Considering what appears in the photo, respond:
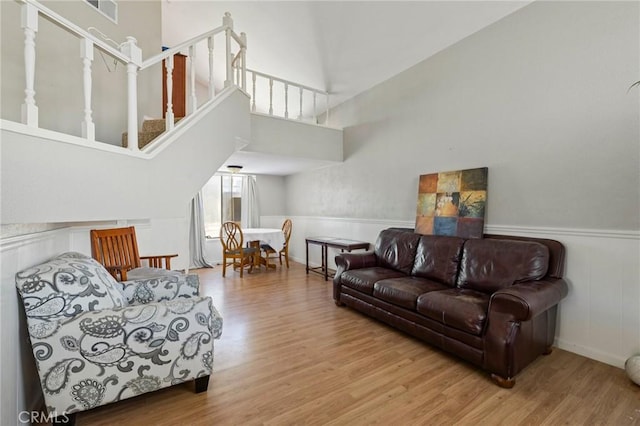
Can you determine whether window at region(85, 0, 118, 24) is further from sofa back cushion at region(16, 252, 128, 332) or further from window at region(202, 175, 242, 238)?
window at region(202, 175, 242, 238)

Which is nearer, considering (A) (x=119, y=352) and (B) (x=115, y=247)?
(A) (x=119, y=352)

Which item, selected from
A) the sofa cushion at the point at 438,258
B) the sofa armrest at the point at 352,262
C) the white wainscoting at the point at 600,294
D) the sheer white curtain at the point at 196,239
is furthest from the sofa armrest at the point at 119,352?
the sheer white curtain at the point at 196,239

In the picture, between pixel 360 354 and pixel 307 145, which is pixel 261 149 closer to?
pixel 307 145

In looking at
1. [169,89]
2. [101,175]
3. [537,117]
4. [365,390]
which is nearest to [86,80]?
[101,175]

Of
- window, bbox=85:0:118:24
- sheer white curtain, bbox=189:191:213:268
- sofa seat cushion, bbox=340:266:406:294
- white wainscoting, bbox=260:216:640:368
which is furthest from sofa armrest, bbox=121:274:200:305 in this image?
sheer white curtain, bbox=189:191:213:268

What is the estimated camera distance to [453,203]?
3.15 meters

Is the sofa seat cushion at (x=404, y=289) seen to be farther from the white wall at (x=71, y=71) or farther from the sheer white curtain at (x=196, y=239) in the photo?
the sheer white curtain at (x=196, y=239)

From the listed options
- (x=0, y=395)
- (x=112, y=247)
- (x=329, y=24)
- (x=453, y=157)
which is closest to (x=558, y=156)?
(x=453, y=157)

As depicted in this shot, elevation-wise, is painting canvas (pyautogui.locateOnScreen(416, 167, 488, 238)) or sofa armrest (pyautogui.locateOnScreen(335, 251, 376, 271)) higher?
painting canvas (pyautogui.locateOnScreen(416, 167, 488, 238))

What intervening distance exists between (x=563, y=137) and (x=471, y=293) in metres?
1.58

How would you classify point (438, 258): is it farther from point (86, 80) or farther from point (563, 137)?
point (86, 80)

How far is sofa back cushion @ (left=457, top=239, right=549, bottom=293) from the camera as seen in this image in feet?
7.45

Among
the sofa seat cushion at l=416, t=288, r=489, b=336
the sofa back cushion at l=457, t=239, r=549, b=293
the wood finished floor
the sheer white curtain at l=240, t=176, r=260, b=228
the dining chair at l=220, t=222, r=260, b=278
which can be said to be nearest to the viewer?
the wood finished floor

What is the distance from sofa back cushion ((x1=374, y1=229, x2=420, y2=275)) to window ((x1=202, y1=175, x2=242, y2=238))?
4.07 metres
